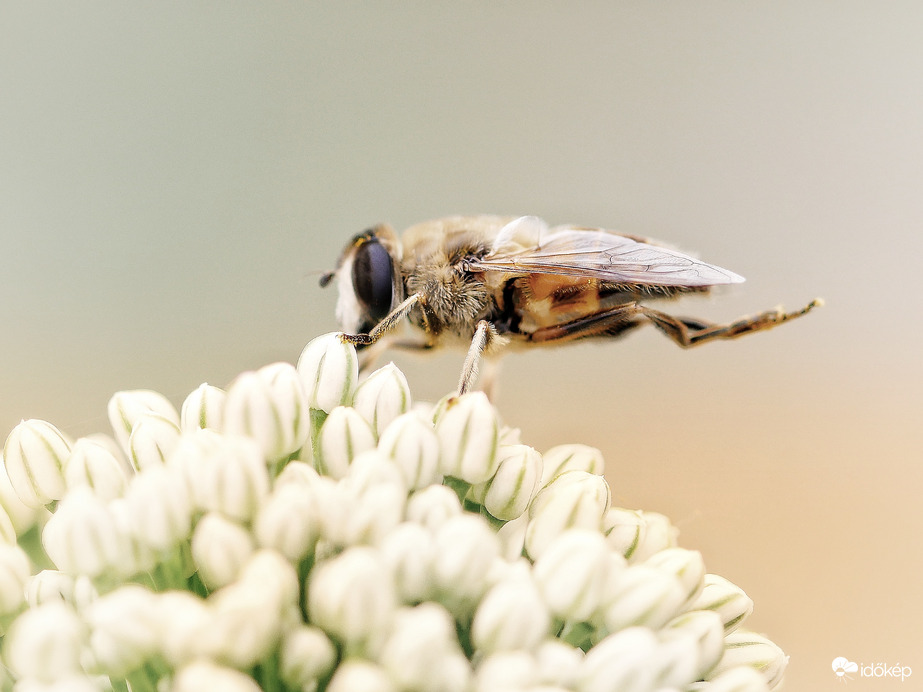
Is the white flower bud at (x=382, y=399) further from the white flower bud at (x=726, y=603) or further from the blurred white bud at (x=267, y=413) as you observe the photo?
the white flower bud at (x=726, y=603)

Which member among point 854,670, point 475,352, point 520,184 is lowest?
point 854,670

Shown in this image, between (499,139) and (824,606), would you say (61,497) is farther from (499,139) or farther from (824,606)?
(499,139)

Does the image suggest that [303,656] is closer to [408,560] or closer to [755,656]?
[408,560]

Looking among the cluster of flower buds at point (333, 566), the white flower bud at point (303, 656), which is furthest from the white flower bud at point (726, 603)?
the white flower bud at point (303, 656)

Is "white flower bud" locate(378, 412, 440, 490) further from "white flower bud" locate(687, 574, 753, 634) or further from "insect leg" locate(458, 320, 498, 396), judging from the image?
"white flower bud" locate(687, 574, 753, 634)

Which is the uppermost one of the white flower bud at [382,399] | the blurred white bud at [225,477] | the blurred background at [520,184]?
the blurred background at [520,184]

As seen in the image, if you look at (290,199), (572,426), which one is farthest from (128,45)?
(572,426)

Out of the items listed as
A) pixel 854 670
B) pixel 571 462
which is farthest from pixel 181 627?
Answer: pixel 854 670

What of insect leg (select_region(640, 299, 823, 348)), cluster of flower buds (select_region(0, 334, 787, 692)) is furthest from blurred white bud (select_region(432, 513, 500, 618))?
insect leg (select_region(640, 299, 823, 348))
